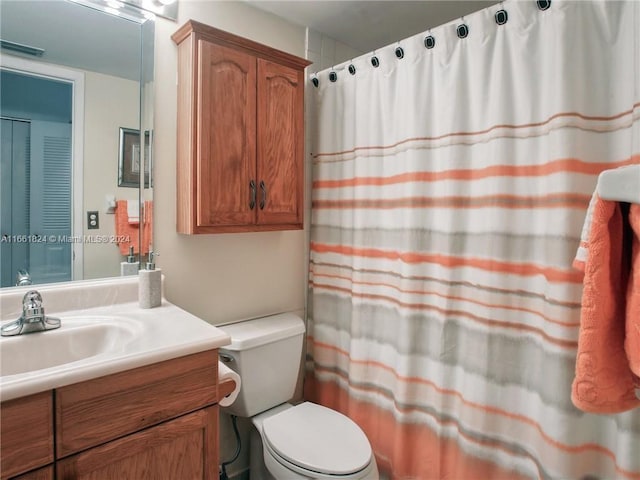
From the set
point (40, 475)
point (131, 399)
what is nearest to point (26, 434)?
point (40, 475)

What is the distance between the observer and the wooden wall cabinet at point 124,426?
2.66 ft

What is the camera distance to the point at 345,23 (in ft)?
6.31

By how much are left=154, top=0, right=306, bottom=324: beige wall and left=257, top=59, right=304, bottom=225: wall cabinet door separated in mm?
243

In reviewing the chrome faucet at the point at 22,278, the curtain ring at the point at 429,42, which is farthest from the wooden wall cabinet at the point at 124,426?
the curtain ring at the point at 429,42

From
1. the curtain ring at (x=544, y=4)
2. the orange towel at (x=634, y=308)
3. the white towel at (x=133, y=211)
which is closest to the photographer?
the orange towel at (x=634, y=308)

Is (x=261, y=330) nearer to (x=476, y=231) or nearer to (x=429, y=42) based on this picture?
(x=476, y=231)

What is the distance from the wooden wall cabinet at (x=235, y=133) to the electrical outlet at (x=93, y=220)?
30cm

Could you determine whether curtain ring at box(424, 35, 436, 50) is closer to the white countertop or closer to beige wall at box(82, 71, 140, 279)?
beige wall at box(82, 71, 140, 279)

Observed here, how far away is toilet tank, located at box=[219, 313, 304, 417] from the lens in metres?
1.53

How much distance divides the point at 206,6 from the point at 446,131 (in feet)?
3.83

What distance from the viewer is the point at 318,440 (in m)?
1.42

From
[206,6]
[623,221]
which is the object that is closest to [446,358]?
[623,221]

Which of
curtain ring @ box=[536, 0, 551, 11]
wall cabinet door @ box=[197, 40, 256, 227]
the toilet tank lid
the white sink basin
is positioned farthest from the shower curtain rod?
the white sink basin

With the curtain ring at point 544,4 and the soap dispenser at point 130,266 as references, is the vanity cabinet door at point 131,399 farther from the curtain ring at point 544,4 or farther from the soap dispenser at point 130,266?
the curtain ring at point 544,4
